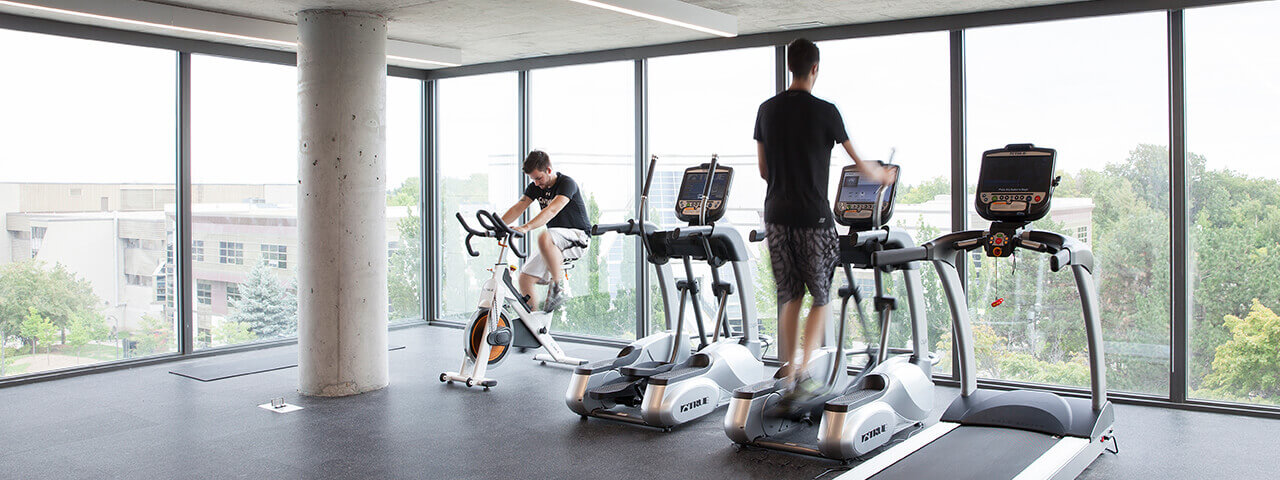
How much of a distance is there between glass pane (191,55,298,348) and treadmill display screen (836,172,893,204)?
4.71 metres

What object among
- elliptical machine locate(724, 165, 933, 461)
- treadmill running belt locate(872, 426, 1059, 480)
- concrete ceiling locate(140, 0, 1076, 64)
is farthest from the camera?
concrete ceiling locate(140, 0, 1076, 64)

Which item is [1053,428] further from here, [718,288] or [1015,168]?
[718,288]

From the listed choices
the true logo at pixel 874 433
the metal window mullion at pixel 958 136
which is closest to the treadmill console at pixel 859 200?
the true logo at pixel 874 433

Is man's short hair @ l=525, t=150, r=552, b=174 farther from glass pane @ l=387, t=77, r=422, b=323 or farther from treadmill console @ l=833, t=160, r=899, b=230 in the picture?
glass pane @ l=387, t=77, r=422, b=323

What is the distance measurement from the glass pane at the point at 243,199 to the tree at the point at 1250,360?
21.9 feet

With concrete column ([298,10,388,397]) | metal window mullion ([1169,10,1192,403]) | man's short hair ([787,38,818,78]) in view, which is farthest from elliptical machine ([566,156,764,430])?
metal window mullion ([1169,10,1192,403])

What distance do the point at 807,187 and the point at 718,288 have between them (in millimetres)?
1609

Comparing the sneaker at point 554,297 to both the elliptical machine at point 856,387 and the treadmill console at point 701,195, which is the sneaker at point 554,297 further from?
the elliptical machine at point 856,387

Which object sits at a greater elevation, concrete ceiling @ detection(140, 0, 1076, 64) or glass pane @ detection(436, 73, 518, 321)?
concrete ceiling @ detection(140, 0, 1076, 64)

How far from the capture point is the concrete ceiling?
5543mm

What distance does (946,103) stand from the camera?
19.7 feet

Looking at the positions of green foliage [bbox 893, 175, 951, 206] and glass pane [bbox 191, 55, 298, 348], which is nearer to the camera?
green foliage [bbox 893, 175, 951, 206]

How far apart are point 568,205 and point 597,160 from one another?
1544 mm

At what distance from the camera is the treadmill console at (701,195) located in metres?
5.11
